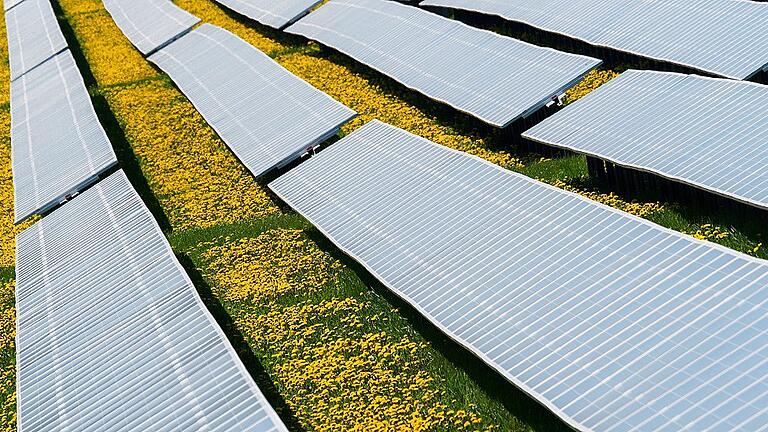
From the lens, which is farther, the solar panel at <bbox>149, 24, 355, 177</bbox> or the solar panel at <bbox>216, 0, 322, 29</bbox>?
the solar panel at <bbox>216, 0, 322, 29</bbox>

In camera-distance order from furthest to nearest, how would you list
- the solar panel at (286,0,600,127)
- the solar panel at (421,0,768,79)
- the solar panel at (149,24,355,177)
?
the solar panel at (149,24,355,177), the solar panel at (286,0,600,127), the solar panel at (421,0,768,79)

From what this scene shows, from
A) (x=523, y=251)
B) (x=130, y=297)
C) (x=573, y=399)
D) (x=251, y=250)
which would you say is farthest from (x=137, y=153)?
(x=573, y=399)

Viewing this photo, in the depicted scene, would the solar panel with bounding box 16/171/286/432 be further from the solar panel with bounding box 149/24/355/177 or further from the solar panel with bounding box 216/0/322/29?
the solar panel with bounding box 216/0/322/29

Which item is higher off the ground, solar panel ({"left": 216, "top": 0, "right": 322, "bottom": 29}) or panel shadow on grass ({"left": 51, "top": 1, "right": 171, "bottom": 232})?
panel shadow on grass ({"left": 51, "top": 1, "right": 171, "bottom": 232})

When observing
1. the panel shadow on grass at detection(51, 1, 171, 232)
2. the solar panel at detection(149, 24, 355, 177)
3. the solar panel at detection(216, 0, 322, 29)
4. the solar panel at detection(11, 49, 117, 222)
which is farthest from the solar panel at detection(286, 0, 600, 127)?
the solar panel at detection(11, 49, 117, 222)

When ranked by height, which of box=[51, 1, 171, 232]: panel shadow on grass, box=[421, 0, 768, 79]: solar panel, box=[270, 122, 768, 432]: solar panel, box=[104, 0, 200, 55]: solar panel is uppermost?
box=[270, 122, 768, 432]: solar panel

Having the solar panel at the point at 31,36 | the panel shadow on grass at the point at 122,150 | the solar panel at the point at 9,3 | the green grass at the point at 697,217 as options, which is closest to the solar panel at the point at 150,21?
the panel shadow on grass at the point at 122,150
